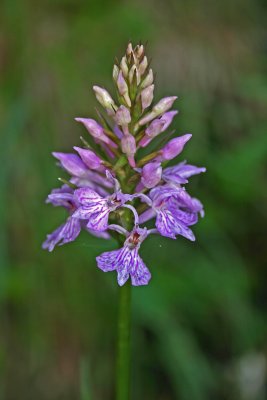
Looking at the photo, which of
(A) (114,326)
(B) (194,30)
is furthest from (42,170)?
(B) (194,30)

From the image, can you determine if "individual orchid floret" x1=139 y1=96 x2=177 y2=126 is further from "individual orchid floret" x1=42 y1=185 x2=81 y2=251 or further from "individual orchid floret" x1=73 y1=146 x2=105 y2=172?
"individual orchid floret" x1=42 y1=185 x2=81 y2=251

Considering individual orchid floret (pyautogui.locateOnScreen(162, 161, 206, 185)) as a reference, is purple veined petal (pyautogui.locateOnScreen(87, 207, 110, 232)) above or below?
below

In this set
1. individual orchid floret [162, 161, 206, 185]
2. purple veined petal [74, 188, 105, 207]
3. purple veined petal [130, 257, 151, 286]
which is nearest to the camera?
purple veined petal [130, 257, 151, 286]

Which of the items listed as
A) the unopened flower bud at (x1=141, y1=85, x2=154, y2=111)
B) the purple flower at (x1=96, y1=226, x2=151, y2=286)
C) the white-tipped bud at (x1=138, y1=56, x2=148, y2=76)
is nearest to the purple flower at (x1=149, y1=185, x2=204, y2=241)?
the purple flower at (x1=96, y1=226, x2=151, y2=286)

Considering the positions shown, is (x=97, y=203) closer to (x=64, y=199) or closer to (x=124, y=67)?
(x=64, y=199)

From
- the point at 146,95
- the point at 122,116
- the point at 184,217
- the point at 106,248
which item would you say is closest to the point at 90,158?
the point at 122,116

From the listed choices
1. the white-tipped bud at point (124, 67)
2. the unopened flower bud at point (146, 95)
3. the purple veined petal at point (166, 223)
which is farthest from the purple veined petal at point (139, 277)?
the white-tipped bud at point (124, 67)

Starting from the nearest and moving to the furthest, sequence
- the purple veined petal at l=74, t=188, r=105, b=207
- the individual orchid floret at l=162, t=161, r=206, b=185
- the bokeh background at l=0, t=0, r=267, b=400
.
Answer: the purple veined petal at l=74, t=188, r=105, b=207
the individual orchid floret at l=162, t=161, r=206, b=185
the bokeh background at l=0, t=0, r=267, b=400

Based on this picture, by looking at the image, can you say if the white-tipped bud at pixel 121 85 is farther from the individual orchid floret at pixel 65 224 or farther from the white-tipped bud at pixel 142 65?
the individual orchid floret at pixel 65 224
